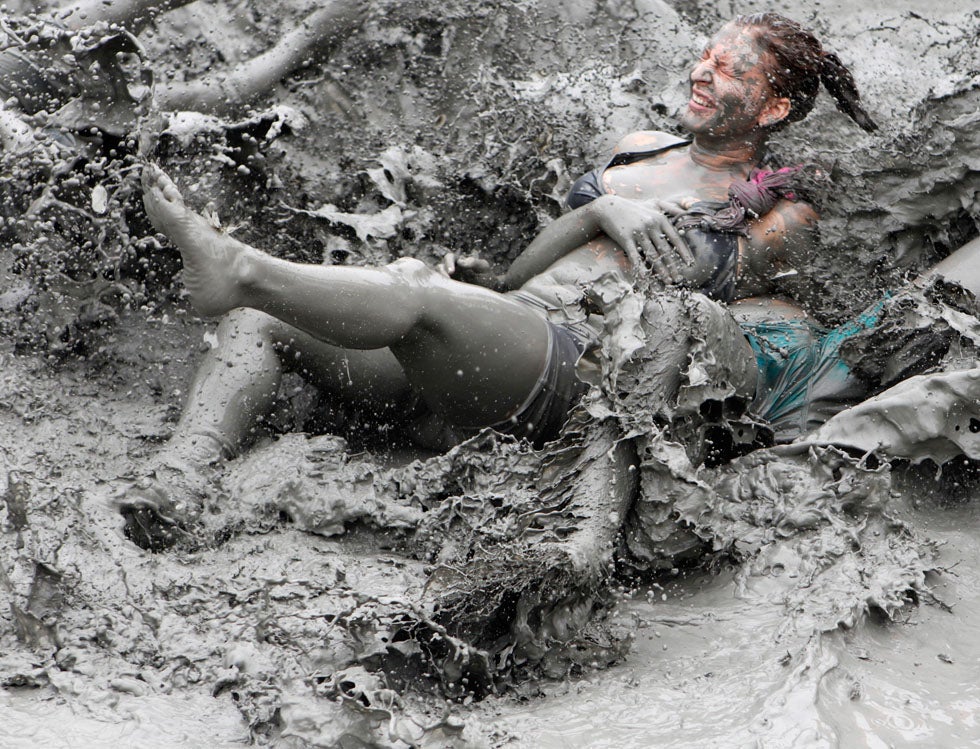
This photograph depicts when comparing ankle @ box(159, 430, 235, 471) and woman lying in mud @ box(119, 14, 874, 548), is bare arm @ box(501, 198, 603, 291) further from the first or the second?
ankle @ box(159, 430, 235, 471)

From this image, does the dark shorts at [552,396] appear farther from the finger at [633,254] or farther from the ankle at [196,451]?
the ankle at [196,451]

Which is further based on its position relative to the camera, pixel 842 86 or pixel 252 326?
pixel 842 86

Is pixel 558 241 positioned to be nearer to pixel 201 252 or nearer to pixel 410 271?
pixel 410 271

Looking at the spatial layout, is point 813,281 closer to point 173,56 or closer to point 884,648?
point 884,648

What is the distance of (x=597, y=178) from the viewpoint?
405 cm

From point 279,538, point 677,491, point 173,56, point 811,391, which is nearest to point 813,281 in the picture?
point 811,391

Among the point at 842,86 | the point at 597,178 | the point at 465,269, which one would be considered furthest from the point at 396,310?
the point at 842,86

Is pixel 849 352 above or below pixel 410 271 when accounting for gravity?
below

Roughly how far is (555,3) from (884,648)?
3268 mm

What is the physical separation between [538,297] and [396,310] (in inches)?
30.8

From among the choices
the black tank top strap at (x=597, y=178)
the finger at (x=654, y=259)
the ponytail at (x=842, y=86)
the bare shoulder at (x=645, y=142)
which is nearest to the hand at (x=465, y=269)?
the black tank top strap at (x=597, y=178)

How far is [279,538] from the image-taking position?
3.06 meters

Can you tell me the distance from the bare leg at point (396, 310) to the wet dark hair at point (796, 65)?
49.6 inches

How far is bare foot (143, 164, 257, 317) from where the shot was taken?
2.87 metres
